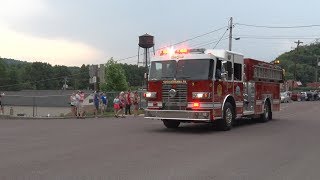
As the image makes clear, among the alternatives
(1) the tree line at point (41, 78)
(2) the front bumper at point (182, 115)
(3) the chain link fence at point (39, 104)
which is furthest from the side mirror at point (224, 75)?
(1) the tree line at point (41, 78)

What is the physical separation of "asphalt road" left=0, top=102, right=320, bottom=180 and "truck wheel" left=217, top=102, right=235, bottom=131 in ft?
4.03

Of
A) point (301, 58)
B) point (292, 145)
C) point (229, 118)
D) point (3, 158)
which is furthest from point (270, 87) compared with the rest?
point (301, 58)

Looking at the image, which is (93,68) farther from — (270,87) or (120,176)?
(120,176)

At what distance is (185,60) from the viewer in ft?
57.1

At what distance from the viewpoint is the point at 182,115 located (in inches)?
668

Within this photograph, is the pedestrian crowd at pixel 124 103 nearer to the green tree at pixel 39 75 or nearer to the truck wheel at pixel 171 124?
the truck wheel at pixel 171 124

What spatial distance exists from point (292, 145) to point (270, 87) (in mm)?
10356

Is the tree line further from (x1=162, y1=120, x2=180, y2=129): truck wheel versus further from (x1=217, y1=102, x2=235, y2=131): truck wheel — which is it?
→ (x1=217, y1=102, x2=235, y2=131): truck wheel

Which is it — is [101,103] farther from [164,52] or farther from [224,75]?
[224,75]

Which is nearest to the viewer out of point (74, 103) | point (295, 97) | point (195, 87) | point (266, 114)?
point (195, 87)

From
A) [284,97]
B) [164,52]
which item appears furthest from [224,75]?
[284,97]

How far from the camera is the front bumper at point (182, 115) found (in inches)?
659

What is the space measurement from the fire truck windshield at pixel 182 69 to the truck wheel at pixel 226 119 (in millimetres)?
1779

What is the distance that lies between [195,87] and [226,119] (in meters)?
2.02
